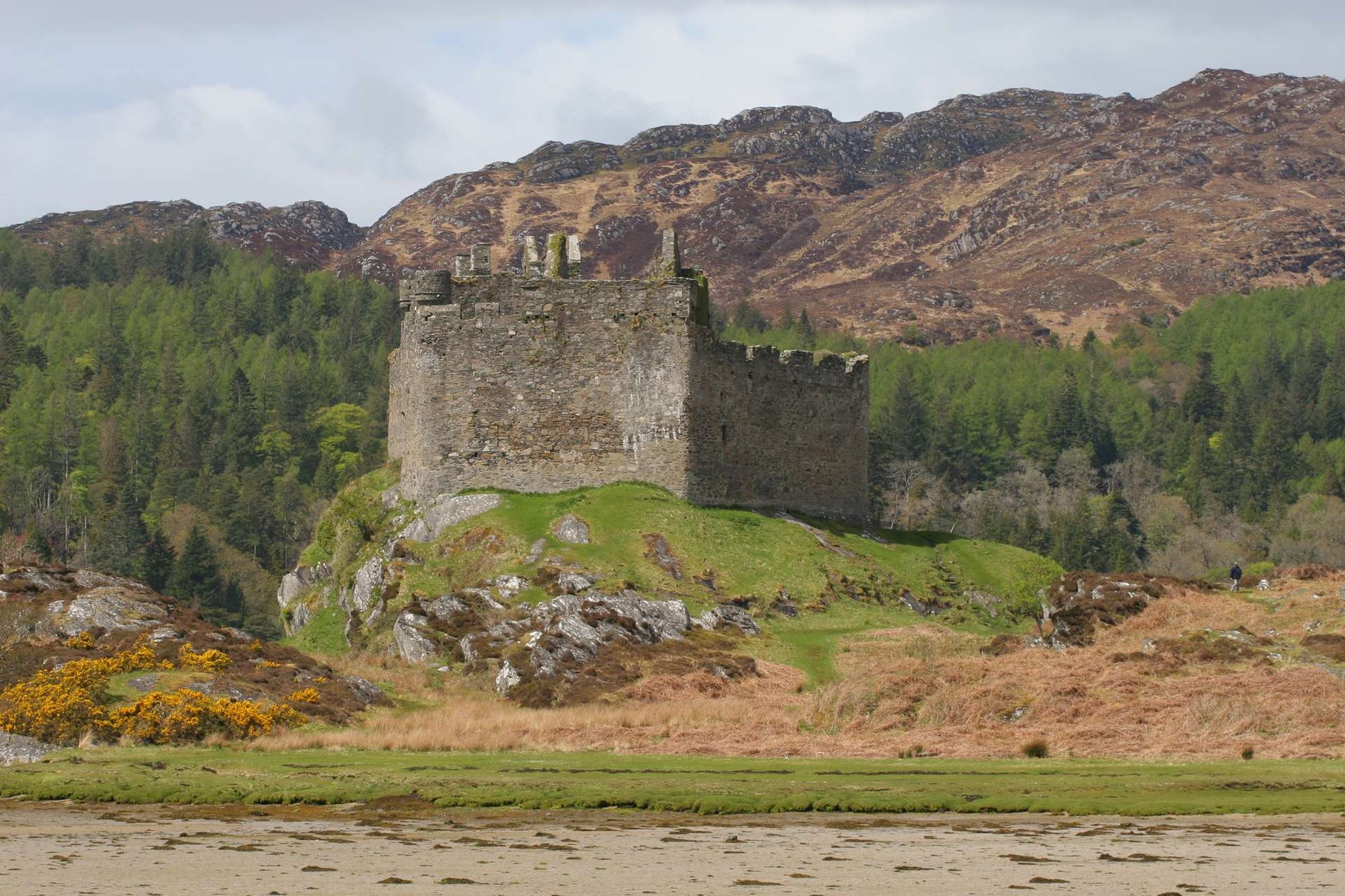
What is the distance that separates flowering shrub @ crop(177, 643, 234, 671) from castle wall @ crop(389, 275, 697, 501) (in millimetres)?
15855

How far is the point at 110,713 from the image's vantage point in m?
37.6

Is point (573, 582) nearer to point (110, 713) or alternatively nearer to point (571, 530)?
point (571, 530)

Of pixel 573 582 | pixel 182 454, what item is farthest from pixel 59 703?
pixel 182 454

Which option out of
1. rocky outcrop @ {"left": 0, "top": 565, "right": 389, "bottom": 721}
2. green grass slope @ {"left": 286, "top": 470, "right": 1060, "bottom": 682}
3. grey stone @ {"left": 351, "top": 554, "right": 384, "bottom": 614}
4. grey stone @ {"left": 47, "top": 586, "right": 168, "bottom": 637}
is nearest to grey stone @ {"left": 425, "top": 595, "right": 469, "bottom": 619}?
green grass slope @ {"left": 286, "top": 470, "right": 1060, "bottom": 682}

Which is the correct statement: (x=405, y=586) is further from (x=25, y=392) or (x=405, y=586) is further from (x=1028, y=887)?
(x=25, y=392)

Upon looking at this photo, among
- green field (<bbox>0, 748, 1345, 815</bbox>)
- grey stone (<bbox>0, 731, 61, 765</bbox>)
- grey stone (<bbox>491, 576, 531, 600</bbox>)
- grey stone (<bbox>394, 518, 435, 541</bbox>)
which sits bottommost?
grey stone (<bbox>0, 731, 61, 765</bbox>)

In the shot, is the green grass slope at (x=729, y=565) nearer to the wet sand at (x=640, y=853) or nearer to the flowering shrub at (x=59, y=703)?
the flowering shrub at (x=59, y=703)

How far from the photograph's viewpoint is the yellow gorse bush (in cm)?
3684

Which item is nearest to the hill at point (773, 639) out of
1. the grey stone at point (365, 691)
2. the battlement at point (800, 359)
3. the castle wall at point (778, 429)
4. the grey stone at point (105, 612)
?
the grey stone at point (365, 691)

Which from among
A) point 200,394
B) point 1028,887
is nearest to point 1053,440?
point 200,394

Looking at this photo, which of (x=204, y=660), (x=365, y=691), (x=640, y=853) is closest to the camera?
(x=640, y=853)

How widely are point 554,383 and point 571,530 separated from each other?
5626mm

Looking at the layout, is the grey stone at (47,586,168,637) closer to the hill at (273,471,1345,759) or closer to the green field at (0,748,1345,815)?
the hill at (273,471,1345,759)

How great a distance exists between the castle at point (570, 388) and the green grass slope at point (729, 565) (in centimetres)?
105
